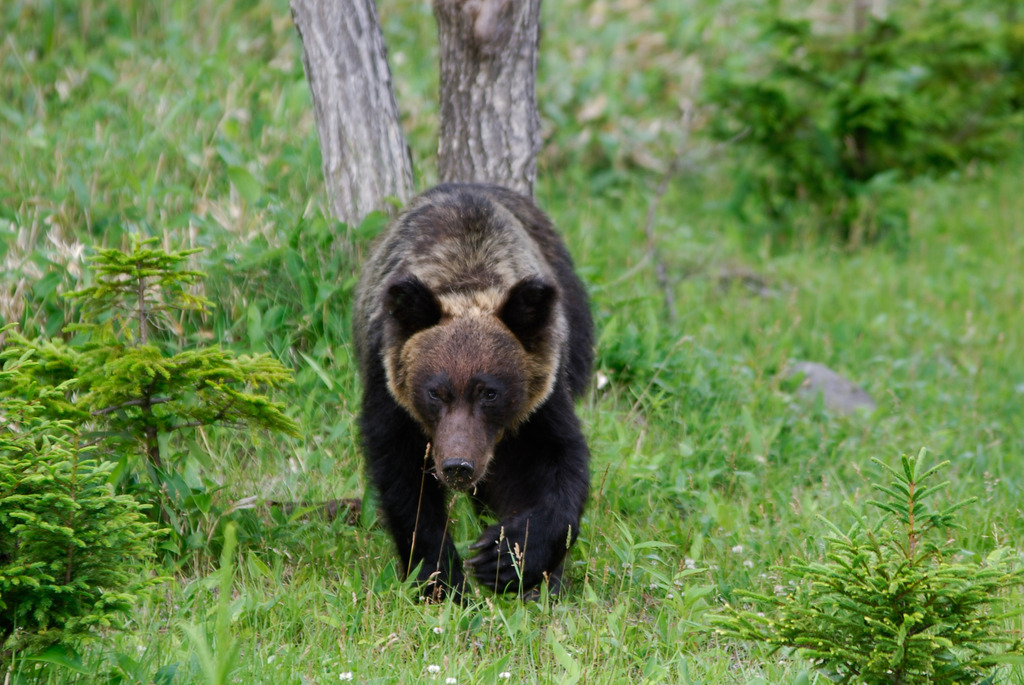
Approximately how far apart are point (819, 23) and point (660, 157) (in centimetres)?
366

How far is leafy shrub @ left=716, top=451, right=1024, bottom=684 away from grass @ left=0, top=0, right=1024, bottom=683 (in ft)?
2.00

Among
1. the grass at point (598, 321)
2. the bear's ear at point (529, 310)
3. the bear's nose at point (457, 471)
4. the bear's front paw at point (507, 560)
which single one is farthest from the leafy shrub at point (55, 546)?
the bear's ear at point (529, 310)

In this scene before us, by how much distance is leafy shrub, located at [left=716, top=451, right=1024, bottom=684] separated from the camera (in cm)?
294

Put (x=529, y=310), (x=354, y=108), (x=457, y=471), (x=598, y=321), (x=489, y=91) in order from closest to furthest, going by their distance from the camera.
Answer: (x=457, y=471)
(x=529, y=310)
(x=489, y=91)
(x=354, y=108)
(x=598, y=321)

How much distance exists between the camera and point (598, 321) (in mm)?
6887

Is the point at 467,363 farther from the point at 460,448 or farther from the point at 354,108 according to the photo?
the point at 354,108

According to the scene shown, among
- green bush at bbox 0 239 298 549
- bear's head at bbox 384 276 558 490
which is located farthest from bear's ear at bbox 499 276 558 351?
green bush at bbox 0 239 298 549

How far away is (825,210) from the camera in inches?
404

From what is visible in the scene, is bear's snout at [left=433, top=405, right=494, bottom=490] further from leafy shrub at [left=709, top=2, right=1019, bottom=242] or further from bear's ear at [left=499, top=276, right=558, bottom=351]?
leafy shrub at [left=709, top=2, right=1019, bottom=242]

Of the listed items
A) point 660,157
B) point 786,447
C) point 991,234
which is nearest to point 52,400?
point 786,447

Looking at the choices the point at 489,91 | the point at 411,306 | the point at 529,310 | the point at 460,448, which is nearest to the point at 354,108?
the point at 489,91

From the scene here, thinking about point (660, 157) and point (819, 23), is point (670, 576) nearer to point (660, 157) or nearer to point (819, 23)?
point (660, 157)

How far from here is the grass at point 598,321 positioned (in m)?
4.05

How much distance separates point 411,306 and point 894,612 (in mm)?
2260
